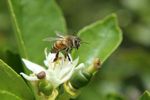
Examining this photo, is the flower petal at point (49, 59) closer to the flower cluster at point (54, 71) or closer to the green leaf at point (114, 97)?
the flower cluster at point (54, 71)

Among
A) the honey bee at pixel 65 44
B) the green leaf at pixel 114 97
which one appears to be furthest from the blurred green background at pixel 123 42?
the honey bee at pixel 65 44

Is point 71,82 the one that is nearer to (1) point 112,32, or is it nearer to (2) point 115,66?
(1) point 112,32

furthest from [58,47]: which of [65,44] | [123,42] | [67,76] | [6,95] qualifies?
[123,42]

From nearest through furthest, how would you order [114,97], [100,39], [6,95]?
[6,95], [114,97], [100,39]

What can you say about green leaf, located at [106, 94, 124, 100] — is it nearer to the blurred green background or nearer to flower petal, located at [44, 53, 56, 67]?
flower petal, located at [44, 53, 56, 67]

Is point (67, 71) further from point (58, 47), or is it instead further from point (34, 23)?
point (34, 23)

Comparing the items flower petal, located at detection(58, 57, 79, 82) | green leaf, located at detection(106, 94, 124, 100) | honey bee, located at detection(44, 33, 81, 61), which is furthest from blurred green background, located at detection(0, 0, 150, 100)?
flower petal, located at detection(58, 57, 79, 82)
